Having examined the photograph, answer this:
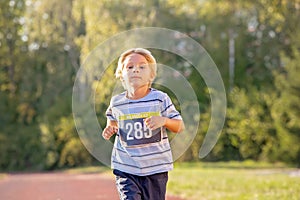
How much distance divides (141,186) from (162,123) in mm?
518

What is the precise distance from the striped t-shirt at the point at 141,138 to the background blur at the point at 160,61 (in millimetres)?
13403

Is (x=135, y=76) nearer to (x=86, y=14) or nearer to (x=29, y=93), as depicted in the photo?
(x=86, y=14)

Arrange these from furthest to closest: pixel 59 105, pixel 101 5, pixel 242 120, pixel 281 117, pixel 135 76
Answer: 1. pixel 59 105
2. pixel 101 5
3. pixel 242 120
4. pixel 281 117
5. pixel 135 76

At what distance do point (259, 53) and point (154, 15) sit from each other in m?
5.03

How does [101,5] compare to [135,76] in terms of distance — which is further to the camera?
[101,5]

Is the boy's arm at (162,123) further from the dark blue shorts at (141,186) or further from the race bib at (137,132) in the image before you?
the dark blue shorts at (141,186)

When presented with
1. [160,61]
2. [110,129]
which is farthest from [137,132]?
[160,61]

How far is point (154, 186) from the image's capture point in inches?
189

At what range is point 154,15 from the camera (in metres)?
29.3

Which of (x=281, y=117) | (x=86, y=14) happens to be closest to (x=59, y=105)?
(x=86, y=14)

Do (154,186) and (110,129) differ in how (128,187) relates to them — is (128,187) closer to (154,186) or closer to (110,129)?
(154,186)

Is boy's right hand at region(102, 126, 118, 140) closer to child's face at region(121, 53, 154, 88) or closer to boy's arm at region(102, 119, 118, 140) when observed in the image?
boy's arm at region(102, 119, 118, 140)

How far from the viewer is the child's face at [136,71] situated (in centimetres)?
479

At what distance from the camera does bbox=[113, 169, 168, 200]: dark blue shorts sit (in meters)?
4.67
